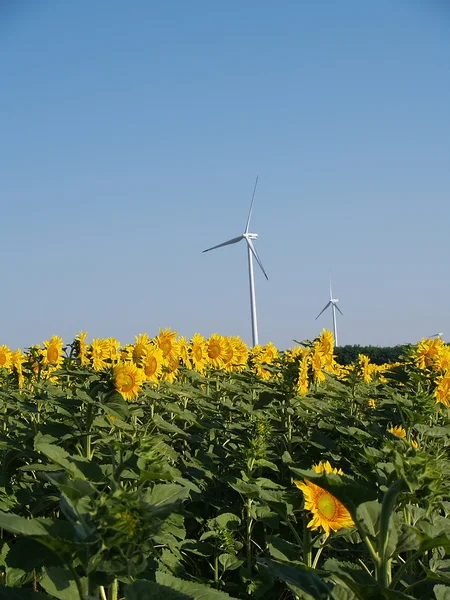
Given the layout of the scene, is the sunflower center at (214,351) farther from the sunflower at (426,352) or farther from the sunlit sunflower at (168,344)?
the sunflower at (426,352)

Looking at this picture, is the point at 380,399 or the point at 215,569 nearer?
the point at 215,569

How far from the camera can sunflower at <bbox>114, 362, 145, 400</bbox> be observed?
4383 mm

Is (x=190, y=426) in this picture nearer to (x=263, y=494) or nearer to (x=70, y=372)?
(x=70, y=372)

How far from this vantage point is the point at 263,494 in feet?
12.7

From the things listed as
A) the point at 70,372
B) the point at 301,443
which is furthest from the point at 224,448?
the point at 70,372

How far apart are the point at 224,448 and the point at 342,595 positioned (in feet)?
9.77

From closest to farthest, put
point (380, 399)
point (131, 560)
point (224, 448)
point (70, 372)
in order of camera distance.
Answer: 1. point (131, 560)
2. point (70, 372)
3. point (224, 448)
4. point (380, 399)

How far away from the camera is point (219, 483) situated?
Result: 5.05 meters

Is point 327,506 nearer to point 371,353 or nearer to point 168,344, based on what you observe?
point 168,344

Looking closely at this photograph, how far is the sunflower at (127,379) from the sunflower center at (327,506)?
1.51 metres

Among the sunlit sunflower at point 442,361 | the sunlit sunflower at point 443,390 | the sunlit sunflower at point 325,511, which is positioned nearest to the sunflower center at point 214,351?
the sunlit sunflower at point 442,361

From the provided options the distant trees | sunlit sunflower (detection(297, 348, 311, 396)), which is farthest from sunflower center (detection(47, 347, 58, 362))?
the distant trees

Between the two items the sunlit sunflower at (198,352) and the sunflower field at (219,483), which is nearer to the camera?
the sunflower field at (219,483)

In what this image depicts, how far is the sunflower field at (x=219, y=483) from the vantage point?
196 cm
